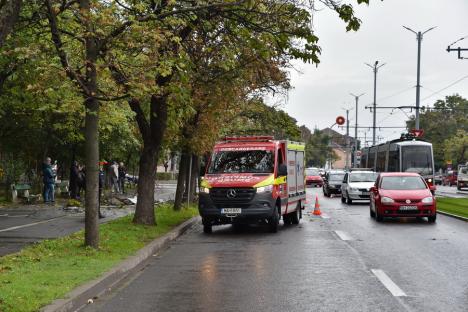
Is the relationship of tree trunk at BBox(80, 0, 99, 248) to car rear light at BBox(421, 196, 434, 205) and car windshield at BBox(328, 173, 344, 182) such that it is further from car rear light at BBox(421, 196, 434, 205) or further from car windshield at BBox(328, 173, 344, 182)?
car windshield at BBox(328, 173, 344, 182)

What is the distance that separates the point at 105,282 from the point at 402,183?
14197mm

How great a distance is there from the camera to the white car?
3175 centimetres

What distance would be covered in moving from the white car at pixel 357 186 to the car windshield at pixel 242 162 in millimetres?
14864

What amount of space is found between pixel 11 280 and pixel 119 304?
1.61 metres

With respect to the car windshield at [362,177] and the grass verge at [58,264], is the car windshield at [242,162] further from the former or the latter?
the car windshield at [362,177]

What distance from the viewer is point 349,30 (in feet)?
33.5

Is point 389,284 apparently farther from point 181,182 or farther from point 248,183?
point 181,182

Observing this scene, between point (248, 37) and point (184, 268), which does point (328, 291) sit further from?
point (248, 37)

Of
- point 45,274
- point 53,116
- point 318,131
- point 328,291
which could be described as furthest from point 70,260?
point 318,131

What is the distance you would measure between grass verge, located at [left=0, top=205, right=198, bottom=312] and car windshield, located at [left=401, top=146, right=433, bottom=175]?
24101 millimetres

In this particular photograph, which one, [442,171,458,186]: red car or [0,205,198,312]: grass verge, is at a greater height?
[442,171,458,186]: red car

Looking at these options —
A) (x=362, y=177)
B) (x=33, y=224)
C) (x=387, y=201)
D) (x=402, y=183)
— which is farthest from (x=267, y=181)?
(x=362, y=177)

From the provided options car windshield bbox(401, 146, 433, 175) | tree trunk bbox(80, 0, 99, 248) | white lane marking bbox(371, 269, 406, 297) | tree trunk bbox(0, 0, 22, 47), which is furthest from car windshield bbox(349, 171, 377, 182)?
tree trunk bbox(0, 0, 22, 47)

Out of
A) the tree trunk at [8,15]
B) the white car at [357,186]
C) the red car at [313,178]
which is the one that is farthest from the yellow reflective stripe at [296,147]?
the red car at [313,178]
